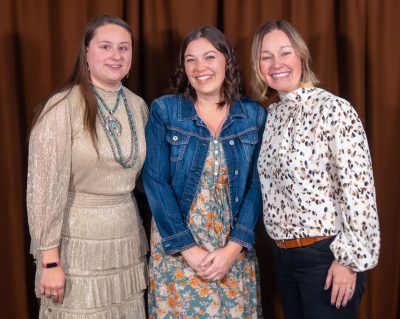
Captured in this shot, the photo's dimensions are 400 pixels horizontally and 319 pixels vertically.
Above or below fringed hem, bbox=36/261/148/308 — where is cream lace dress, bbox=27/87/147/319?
above

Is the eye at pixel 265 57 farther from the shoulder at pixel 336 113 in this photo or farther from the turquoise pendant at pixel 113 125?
the turquoise pendant at pixel 113 125

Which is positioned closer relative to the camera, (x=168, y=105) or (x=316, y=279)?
(x=316, y=279)

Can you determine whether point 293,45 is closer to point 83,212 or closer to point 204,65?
point 204,65

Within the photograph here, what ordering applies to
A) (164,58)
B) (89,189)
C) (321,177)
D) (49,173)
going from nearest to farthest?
(321,177), (49,173), (89,189), (164,58)

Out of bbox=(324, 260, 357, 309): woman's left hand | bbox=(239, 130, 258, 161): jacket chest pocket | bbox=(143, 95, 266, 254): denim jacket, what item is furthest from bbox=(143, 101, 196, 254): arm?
bbox=(324, 260, 357, 309): woman's left hand

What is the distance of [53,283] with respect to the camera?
1.69 m

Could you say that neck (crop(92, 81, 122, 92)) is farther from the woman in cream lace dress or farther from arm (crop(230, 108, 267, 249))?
arm (crop(230, 108, 267, 249))

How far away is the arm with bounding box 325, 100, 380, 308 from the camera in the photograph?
1.45 m

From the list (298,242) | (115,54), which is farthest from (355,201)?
(115,54)

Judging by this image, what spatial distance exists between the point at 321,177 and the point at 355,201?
153 mm

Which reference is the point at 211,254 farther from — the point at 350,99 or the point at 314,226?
the point at 350,99

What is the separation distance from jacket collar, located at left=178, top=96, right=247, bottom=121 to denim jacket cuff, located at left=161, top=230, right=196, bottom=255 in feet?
1.52
